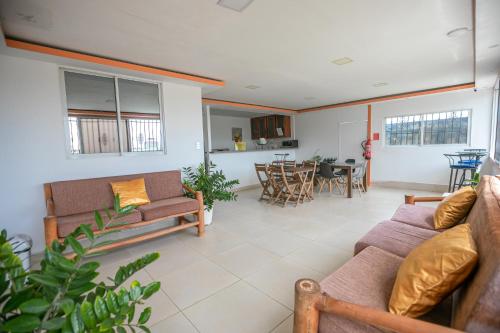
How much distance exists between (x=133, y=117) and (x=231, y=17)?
2.29 metres

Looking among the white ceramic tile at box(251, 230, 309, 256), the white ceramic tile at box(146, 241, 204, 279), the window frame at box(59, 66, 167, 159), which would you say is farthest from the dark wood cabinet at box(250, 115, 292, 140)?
the white ceramic tile at box(146, 241, 204, 279)

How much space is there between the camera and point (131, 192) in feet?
9.75

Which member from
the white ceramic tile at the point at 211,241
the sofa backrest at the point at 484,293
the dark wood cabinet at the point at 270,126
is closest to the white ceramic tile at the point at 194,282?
the white ceramic tile at the point at 211,241

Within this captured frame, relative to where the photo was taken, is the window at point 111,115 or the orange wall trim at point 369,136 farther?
the orange wall trim at point 369,136

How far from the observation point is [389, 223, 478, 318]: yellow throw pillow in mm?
979

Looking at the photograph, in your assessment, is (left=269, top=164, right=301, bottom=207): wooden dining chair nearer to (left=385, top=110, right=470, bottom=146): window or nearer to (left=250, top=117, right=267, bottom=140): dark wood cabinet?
(left=385, top=110, right=470, bottom=146): window

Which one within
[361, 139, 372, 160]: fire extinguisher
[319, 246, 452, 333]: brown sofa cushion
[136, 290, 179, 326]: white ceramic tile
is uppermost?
[361, 139, 372, 160]: fire extinguisher

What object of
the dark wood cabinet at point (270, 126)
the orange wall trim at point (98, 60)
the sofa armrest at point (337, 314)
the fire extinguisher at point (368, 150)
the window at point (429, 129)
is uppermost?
the orange wall trim at point (98, 60)

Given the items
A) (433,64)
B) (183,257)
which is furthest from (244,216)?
(433,64)

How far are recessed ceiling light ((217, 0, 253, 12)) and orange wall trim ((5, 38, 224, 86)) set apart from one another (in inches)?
70.2

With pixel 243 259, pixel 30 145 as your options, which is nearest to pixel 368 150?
pixel 243 259

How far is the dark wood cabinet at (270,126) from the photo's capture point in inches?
324

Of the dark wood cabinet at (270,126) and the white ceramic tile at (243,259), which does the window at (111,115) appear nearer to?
the white ceramic tile at (243,259)

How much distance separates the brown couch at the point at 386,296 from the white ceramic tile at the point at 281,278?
2.23 ft
